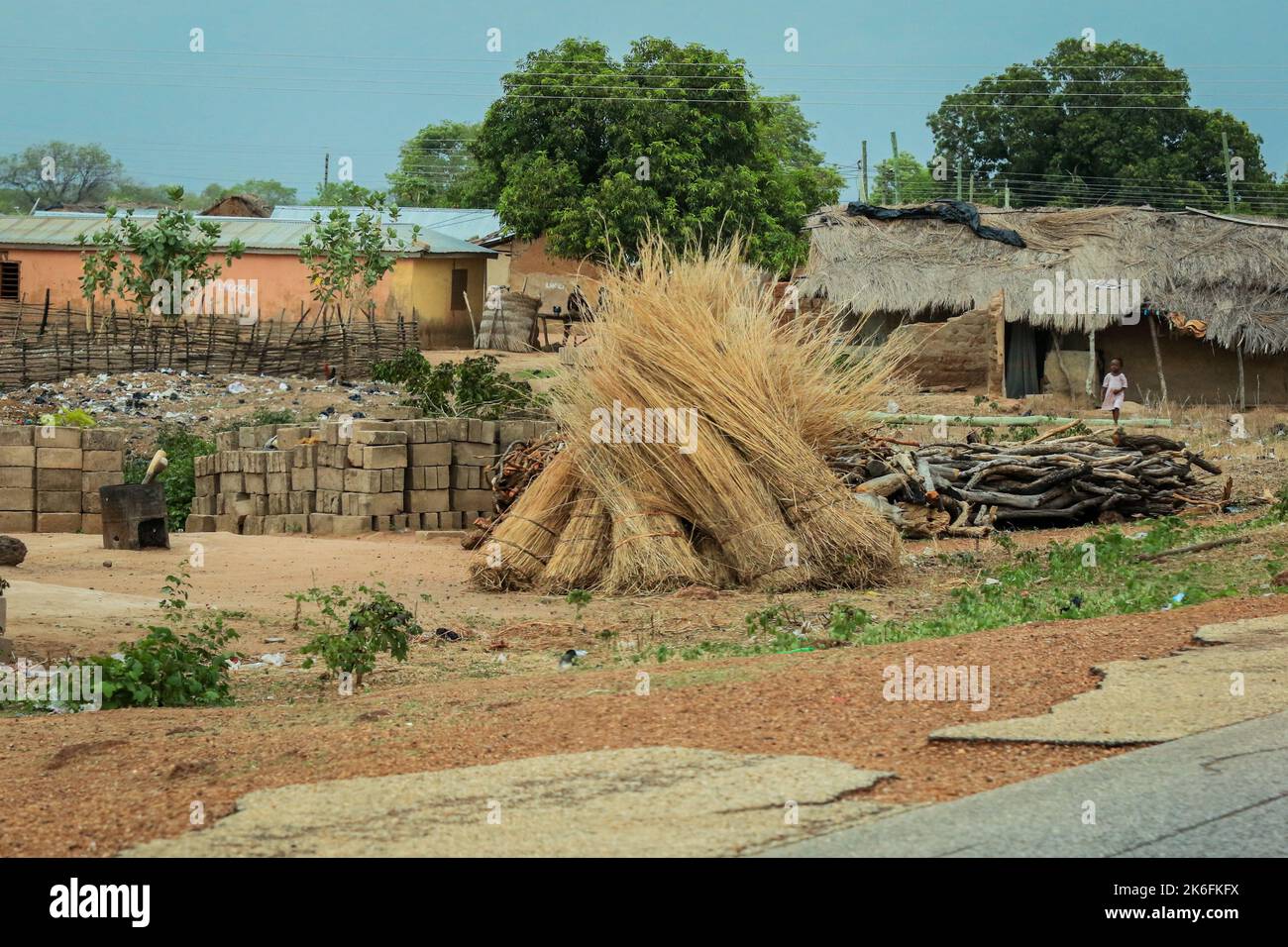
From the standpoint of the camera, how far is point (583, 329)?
12.1m

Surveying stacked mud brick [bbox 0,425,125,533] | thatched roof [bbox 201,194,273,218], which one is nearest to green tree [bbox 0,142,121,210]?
thatched roof [bbox 201,194,273,218]

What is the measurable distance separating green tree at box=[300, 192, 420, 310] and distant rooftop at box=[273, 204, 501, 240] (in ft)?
27.2

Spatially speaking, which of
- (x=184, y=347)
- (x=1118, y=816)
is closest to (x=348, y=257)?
(x=184, y=347)

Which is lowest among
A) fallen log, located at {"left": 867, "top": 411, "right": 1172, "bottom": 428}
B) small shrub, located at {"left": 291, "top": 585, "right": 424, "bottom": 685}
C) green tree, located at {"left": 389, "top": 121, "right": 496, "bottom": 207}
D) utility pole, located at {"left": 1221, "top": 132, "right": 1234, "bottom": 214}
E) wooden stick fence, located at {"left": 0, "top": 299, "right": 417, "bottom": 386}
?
small shrub, located at {"left": 291, "top": 585, "right": 424, "bottom": 685}

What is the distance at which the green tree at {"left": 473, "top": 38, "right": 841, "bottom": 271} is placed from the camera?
116ft

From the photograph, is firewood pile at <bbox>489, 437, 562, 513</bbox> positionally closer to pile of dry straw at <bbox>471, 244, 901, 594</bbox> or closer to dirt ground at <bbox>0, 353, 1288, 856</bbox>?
dirt ground at <bbox>0, 353, 1288, 856</bbox>

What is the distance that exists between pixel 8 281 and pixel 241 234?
6567mm

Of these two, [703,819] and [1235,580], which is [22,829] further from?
[1235,580]

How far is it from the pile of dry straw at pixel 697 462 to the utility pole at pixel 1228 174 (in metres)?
36.1

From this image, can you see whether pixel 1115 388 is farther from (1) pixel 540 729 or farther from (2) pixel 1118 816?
(2) pixel 1118 816

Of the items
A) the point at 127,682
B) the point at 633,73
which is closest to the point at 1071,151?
the point at 633,73

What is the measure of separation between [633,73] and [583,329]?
2658cm

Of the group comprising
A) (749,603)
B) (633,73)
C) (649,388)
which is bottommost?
(749,603)

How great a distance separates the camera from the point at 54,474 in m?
17.0
